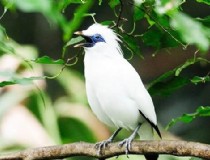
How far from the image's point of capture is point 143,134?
3004 millimetres

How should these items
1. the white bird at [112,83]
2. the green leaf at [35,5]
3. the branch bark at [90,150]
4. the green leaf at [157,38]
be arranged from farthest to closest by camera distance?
the white bird at [112,83]
the green leaf at [157,38]
the branch bark at [90,150]
the green leaf at [35,5]

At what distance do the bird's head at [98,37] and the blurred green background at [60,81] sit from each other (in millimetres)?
156

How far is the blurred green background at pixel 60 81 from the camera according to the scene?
180 centimetres

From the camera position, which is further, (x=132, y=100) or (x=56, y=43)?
(x=56, y=43)

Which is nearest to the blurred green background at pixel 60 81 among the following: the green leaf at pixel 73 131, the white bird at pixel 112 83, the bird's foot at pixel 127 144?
the green leaf at pixel 73 131

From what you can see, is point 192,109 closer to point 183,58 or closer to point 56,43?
point 183,58

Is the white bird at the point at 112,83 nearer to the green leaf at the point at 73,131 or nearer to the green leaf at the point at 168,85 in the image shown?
the green leaf at the point at 168,85

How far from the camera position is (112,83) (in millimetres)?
2707

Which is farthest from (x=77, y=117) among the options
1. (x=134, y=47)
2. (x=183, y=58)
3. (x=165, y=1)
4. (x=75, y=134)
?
(x=165, y=1)

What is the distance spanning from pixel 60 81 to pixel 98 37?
2939 mm

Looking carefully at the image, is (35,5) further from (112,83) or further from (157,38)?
(112,83)

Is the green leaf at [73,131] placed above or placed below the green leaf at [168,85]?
below

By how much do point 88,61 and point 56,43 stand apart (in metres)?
4.70

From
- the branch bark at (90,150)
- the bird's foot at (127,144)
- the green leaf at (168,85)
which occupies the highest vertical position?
the green leaf at (168,85)
